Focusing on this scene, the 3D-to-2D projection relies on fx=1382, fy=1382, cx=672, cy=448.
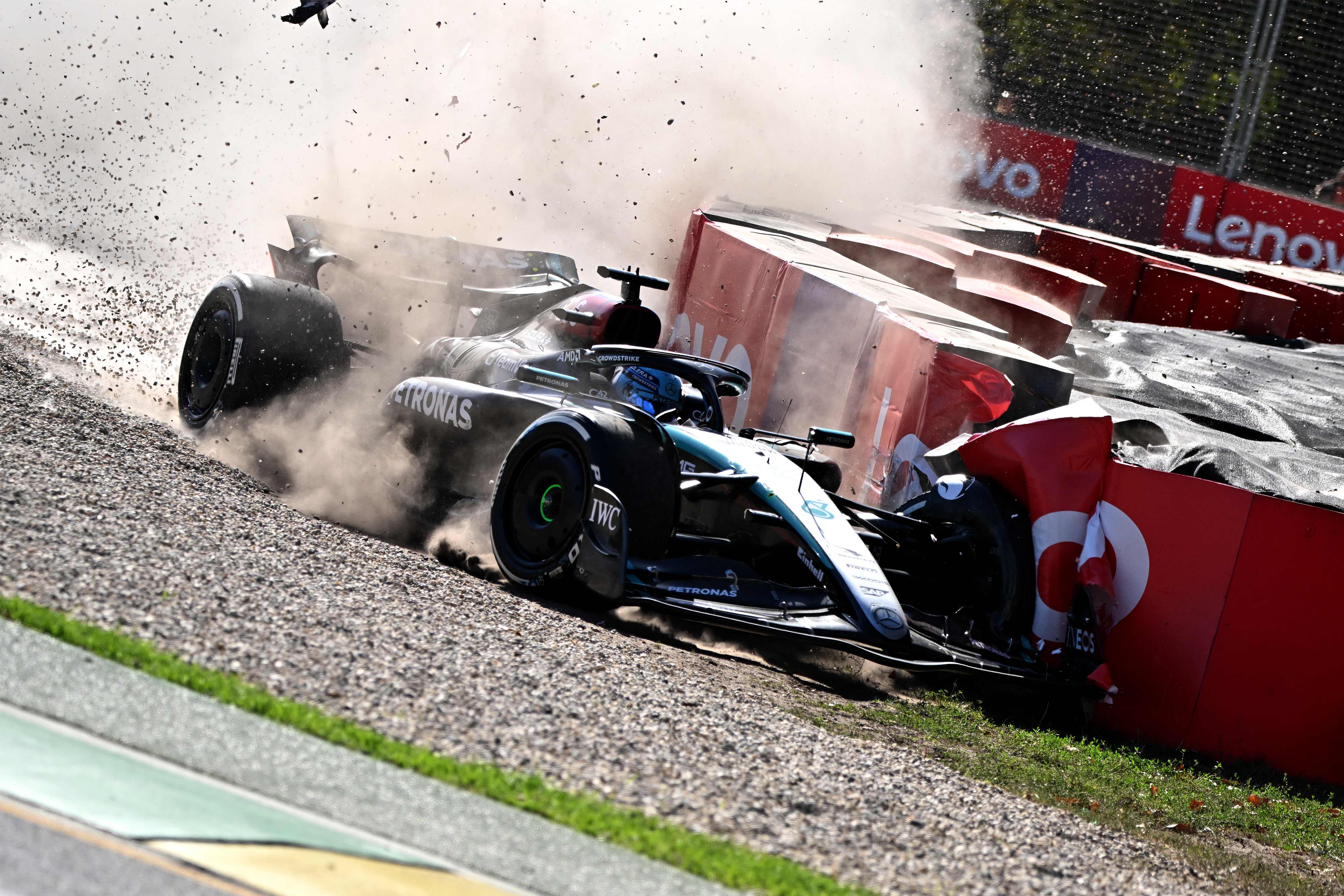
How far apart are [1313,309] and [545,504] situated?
12.0m

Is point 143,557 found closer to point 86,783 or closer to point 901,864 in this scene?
point 86,783

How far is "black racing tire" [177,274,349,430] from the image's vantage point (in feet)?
29.6

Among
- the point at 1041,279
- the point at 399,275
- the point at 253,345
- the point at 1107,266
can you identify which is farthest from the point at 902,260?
the point at 253,345

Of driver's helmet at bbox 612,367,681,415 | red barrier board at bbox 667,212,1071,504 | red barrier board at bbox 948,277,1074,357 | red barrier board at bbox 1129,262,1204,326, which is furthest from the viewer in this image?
red barrier board at bbox 1129,262,1204,326

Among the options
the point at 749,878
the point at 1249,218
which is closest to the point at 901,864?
the point at 749,878

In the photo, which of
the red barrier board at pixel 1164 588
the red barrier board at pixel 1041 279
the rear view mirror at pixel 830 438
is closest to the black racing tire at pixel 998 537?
the red barrier board at pixel 1164 588

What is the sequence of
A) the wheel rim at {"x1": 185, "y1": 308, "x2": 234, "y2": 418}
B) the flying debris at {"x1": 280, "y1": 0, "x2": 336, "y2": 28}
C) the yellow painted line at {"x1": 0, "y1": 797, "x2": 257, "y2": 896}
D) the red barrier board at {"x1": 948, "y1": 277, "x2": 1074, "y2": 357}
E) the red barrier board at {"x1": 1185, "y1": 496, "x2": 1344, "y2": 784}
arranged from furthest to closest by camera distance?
the red barrier board at {"x1": 948, "y1": 277, "x2": 1074, "y2": 357}, the flying debris at {"x1": 280, "y1": 0, "x2": 336, "y2": 28}, the wheel rim at {"x1": 185, "y1": 308, "x2": 234, "y2": 418}, the red barrier board at {"x1": 1185, "y1": 496, "x2": 1344, "y2": 784}, the yellow painted line at {"x1": 0, "y1": 797, "x2": 257, "y2": 896}

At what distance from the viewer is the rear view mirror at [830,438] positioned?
7234mm

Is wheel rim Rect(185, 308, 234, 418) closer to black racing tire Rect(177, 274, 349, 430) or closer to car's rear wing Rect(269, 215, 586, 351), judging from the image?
black racing tire Rect(177, 274, 349, 430)

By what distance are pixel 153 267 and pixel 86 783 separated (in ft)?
45.6

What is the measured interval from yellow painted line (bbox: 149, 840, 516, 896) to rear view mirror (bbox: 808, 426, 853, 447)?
4000 mm

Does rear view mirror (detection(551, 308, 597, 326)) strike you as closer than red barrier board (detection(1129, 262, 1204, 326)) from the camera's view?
Yes

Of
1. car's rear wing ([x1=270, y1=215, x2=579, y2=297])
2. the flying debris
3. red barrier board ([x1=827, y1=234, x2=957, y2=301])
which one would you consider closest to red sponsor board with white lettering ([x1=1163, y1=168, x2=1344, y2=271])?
red barrier board ([x1=827, y1=234, x2=957, y2=301])

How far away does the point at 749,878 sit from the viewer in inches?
154
